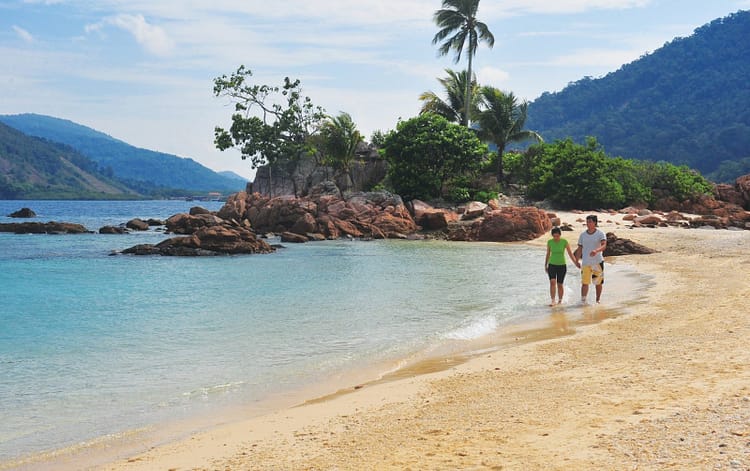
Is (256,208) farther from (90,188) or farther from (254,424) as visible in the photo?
(90,188)

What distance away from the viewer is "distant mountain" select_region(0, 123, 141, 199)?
515ft

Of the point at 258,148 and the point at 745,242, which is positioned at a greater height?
the point at 258,148

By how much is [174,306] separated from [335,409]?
9938mm

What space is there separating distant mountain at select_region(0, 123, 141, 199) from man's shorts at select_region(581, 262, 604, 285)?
161 m

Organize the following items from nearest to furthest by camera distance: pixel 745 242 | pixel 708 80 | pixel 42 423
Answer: pixel 42 423 < pixel 745 242 < pixel 708 80

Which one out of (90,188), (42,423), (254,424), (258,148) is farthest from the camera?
(90,188)

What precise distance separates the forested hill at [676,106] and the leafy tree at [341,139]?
52.0 m

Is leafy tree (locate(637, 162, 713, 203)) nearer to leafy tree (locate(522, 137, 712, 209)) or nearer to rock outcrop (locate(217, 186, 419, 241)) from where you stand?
leafy tree (locate(522, 137, 712, 209))

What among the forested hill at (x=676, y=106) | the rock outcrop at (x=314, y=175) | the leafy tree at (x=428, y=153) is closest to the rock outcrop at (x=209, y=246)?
the leafy tree at (x=428, y=153)

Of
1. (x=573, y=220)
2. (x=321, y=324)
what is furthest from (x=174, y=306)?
(x=573, y=220)

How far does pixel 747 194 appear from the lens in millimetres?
41750

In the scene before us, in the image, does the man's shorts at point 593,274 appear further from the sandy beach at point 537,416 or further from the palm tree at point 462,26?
the palm tree at point 462,26

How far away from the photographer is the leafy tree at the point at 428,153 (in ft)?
136

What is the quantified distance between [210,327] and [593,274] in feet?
26.1
